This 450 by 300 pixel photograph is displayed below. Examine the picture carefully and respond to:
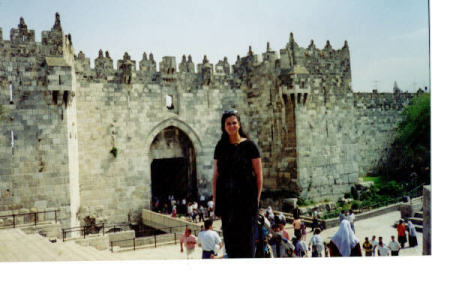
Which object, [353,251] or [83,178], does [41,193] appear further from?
[353,251]

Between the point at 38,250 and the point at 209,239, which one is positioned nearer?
the point at 209,239

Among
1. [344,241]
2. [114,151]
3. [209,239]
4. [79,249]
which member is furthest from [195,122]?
[344,241]

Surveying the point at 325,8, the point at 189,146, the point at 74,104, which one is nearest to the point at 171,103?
the point at 189,146

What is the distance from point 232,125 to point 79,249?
4.61 meters

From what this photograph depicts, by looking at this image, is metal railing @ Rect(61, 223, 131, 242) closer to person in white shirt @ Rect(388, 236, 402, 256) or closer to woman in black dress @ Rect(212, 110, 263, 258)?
woman in black dress @ Rect(212, 110, 263, 258)

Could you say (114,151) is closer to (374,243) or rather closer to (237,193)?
(237,193)

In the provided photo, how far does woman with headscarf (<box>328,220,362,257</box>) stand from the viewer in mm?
6387

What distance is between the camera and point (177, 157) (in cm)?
1448

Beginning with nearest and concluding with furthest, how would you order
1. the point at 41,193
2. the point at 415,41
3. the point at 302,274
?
the point at 302,274 < the point at 415,41 < the point at 41,193

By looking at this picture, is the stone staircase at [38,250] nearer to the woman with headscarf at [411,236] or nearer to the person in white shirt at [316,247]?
the person in white shirt at [316,247]

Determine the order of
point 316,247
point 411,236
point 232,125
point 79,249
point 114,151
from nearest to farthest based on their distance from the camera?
point 232,125, point 316,247, point 411,236, point 79,249, point 114,151

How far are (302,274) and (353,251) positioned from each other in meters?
0.99

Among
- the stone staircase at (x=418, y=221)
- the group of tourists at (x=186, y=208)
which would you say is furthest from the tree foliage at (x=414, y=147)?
the group of tourists at (x=186, y=208)

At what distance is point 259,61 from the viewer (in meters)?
14.1
